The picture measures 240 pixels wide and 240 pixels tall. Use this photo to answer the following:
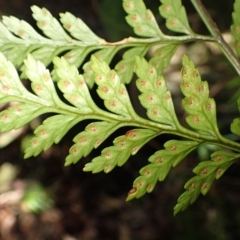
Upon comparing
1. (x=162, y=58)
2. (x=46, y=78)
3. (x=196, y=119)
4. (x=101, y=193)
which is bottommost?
(x=101, y=193)

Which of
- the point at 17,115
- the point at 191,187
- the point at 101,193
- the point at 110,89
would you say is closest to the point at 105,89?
the point at 110,89

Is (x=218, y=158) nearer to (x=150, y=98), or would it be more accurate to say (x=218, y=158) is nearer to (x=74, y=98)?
(x=150, y=98)

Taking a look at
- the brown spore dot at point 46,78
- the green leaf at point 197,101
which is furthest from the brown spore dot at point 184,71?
the brown spore dot at point 46,78

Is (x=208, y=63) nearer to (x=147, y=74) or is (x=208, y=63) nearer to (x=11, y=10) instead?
(x=11, y=10)

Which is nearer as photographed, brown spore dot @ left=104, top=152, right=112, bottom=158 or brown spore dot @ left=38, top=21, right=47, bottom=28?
brown spore dot @ left=104, top=152, right=112, bottom=158

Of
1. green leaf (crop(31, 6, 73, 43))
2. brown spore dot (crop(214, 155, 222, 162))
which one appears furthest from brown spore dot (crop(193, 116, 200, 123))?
green leaf (crop(31, 6, 73, 43))

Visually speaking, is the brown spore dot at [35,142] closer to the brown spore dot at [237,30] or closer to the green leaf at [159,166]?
the green leaf at [159,166]

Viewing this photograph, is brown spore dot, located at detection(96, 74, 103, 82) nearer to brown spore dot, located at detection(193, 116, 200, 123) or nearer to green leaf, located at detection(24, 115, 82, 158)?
green leaf, located at detection(24, 115, 82, 158)

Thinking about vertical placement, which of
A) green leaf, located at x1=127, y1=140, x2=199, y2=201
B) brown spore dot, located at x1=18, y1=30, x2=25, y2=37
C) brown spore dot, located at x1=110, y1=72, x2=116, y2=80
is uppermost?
brown spore dot, located at x1=18, y1=30, x2=25, y2=37
